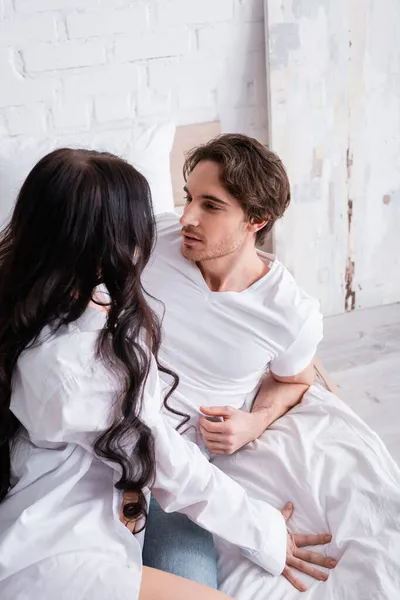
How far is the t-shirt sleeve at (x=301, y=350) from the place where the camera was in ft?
4.80

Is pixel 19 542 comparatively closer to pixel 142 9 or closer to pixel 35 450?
pixel 35 450

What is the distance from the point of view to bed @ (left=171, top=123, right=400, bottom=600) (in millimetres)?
1134

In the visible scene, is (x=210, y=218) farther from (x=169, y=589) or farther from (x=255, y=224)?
(x=169, y=589)

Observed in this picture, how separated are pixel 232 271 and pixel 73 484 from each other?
0.63m

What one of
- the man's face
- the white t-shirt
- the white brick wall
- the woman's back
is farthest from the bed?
the white brick wall

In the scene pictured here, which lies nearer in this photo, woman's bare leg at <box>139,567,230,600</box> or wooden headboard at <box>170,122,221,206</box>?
woman's bare leg at <box>139,567,230,600</box>

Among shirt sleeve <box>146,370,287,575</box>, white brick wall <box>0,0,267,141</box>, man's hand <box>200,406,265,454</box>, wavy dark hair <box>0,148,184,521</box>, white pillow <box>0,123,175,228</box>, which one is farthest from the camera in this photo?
white brick wall <box>0,0,267,141</box>

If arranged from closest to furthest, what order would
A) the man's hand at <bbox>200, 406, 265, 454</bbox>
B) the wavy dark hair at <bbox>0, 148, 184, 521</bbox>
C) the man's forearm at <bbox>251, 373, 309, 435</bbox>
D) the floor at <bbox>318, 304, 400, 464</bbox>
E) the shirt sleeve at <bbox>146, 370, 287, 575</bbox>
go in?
1. the wavy dark hair at <bbox>0, 148, 184, 521</bbox>
2. the shirt sleeve at <bbox>146, 370, 287, 575</bbox>
3. the man's hand at <bbox>200, 406, 265, 454</bbox>
4. the man's forearm at <bbox>251, 373, 309, 435</bbox>
5. the floor at <bbox>318, 304, 400, 464</bbox>

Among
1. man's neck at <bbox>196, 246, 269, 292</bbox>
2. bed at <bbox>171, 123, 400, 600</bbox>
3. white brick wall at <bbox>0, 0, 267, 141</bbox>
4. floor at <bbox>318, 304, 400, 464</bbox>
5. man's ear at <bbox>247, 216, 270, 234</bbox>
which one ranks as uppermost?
white brick wall at <bbox>0, 0, 267, 141</bbox>

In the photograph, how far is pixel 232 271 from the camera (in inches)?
58.1

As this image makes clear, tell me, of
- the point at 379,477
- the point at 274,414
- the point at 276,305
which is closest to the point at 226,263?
the point at 276,305

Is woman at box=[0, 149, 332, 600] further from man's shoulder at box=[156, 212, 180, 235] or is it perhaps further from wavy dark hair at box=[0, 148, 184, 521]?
man's shoulder at box=[156, 212, 180, 235]

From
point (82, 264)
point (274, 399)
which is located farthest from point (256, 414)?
point (82, 264)

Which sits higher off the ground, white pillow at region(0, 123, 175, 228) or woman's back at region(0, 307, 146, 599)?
white pillow at region(0, 123, 175, 228)
